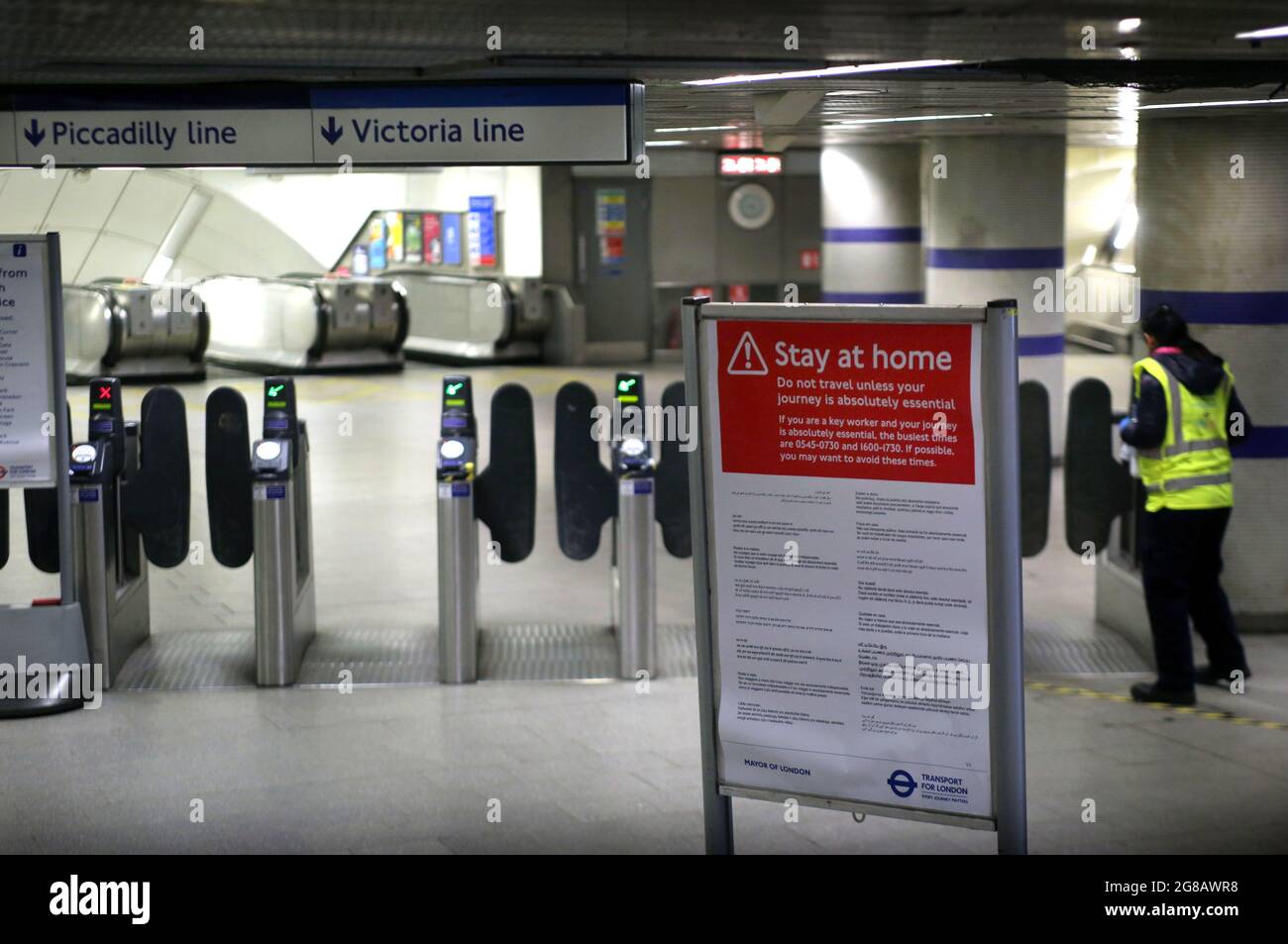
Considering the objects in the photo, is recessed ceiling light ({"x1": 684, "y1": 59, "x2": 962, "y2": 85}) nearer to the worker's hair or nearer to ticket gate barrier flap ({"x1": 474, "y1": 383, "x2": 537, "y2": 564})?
the worker's hair

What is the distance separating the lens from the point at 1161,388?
6.41 meters

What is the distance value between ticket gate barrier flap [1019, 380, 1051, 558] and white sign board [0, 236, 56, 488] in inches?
183

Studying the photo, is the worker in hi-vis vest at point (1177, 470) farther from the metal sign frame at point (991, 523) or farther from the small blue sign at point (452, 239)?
the small blue sign at point (452, 239)

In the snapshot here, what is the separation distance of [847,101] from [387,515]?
443cm

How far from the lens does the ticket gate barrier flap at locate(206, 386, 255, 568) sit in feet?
25.6

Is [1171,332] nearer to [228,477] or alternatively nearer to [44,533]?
[228,477]

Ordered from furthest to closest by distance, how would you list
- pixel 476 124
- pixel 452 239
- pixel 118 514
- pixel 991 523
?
1. pixel 452 239
2. pixel 118 514
3. pixel 476 124
4. pixel 991 523

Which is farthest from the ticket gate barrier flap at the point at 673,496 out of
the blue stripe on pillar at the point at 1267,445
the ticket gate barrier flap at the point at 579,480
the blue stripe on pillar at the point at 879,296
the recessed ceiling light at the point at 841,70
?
the blue stripe on pillar at the point at 879,296

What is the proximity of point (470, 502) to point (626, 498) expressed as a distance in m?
0.71

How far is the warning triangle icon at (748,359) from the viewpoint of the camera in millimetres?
3463

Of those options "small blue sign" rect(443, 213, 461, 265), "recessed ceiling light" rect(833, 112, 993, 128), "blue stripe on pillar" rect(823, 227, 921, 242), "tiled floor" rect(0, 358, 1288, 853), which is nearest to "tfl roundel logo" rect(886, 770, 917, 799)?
"tiled floor" rect(0, 358, 1288, 853)

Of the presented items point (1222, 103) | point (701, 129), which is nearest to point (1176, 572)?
point (1222, 103)
